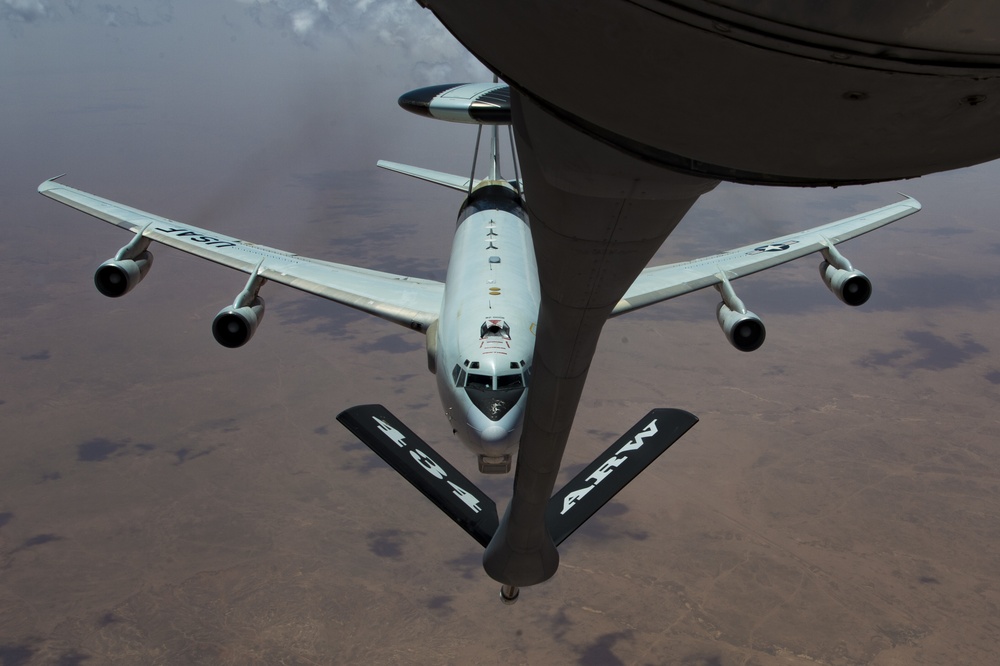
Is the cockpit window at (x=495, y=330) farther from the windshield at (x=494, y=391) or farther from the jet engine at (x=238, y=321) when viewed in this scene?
the jet engine at (x=238, y=321)

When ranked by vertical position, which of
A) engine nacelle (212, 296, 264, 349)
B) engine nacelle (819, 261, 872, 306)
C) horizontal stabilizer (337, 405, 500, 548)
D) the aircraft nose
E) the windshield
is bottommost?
horizontal stabilizer (337, 405, 500, 548)

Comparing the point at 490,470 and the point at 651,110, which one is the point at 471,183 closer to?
the point at 490,470

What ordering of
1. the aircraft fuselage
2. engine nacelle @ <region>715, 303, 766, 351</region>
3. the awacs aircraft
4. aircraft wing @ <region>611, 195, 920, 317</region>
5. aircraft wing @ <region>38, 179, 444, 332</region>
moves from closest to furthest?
the awacs aircraft → the aircraft fuselage → engine nacelle @ <region>715, 303, 766, 351</region> → aircraft wing @ <region>611, 195, 920, 317</region> → aircraft wing @ <region>38, 179, 444, 332</region>

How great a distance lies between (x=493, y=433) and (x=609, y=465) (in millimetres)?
5484

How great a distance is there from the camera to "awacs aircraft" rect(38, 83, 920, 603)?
22.4 m

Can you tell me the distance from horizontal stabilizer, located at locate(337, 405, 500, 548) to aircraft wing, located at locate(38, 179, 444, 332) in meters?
12.2

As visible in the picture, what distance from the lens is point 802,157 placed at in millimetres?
3930

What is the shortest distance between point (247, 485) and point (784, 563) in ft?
350

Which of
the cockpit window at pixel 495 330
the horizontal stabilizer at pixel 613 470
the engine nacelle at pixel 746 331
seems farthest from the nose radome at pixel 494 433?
the engine nacelle at pixel 746 331

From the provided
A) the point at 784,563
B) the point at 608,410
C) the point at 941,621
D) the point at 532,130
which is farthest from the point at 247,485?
the point at 532,130

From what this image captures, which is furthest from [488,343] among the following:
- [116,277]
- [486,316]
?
[116,277]

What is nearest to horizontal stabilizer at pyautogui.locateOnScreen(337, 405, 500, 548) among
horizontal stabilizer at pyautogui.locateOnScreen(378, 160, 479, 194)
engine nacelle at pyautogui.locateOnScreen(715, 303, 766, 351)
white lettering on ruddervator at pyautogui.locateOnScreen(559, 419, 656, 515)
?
white lettering on ruddervator at pyautogui.locateOnScreen(559, 419, 656, 515)

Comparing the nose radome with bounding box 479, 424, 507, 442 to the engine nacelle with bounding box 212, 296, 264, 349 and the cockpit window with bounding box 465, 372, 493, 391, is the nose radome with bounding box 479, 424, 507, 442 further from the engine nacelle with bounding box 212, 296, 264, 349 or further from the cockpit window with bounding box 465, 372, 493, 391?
the engine nacelle with bounding box 212, 296, 264, 349

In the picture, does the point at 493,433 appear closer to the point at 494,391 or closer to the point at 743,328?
the point at 494,391
